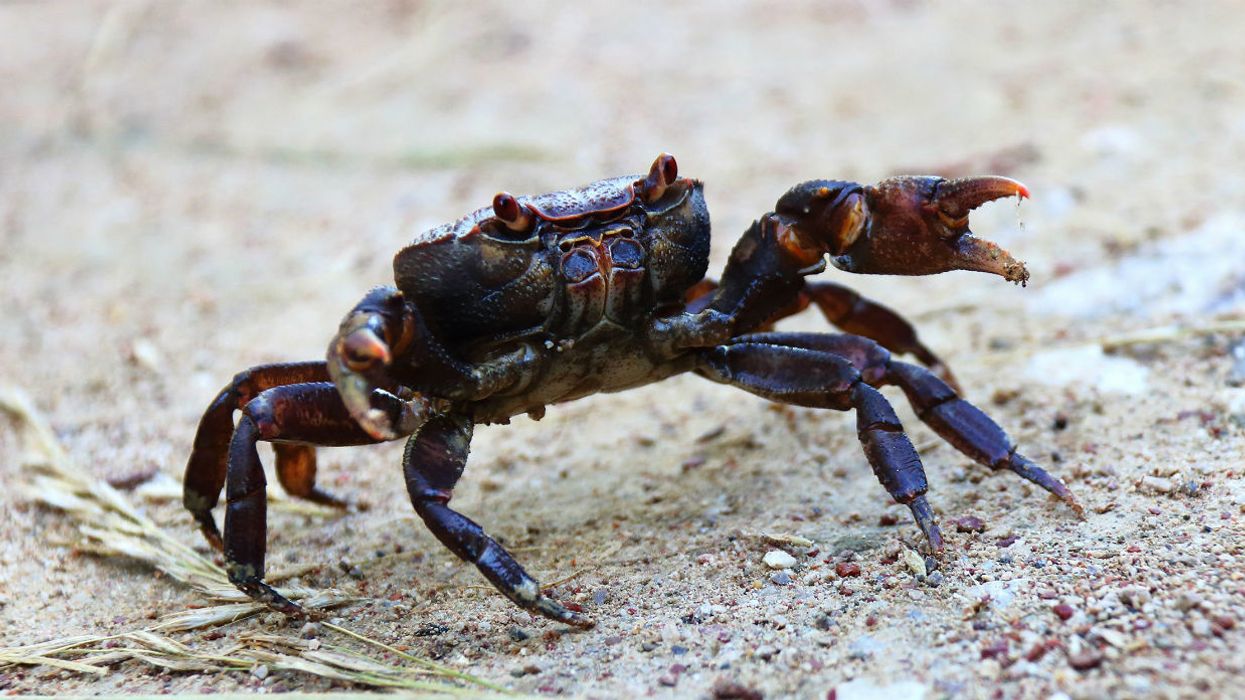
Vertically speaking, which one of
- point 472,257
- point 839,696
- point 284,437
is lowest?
point 839,696

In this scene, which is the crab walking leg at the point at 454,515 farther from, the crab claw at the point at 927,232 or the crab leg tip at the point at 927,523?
the crab claw at the point at 927,232

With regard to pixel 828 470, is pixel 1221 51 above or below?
above

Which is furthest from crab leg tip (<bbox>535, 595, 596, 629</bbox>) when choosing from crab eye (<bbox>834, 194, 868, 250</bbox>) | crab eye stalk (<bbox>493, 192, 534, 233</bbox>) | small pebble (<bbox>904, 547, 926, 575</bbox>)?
crab eye (<bbox>834, 194, 868, 250</bbox>)

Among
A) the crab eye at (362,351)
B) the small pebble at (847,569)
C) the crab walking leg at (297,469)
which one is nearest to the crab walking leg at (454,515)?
the crab eye at (362,351)

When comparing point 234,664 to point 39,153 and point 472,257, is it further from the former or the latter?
point 39,153

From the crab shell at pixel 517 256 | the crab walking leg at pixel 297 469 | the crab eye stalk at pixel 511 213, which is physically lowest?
the crab walking leg at pixel 297 469

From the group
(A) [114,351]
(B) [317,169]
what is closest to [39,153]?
(B) [317,169]

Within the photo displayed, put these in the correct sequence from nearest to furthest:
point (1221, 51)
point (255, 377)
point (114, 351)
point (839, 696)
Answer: point (839, 696) < point (255, 377) < point (114, 351) < point (1221, 51)
